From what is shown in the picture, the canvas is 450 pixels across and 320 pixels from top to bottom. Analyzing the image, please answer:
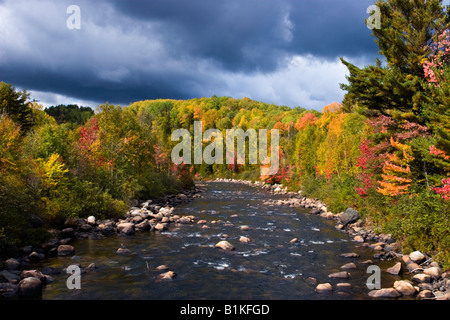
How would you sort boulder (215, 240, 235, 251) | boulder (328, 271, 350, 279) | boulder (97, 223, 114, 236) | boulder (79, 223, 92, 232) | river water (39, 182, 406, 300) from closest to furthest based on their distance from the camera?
river water (39, 182, 406, 300) → boulder (328, 271, 350, 279) → boulder (215, 240, 235, 251) → boulder (79, 223, 92, 232) → boulder (97, 223, 114, 236)

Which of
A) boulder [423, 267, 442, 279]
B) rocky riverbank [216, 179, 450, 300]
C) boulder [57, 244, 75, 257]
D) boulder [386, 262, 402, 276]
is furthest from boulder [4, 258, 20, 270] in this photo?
boulder [423, 267, 442, 279]

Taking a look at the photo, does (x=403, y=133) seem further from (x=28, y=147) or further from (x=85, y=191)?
(x=28, y=147)

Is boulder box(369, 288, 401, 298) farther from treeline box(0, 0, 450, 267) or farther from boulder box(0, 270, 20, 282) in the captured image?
boulder box(0, 270, 20, 282)

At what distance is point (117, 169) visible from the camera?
32938mm

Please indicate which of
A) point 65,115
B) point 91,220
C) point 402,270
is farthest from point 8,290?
point 65,115

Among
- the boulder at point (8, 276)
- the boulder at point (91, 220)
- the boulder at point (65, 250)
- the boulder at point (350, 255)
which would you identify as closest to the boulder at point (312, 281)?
the boulder at point (350, 255)

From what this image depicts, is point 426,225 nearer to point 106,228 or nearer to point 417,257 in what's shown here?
point 417,257

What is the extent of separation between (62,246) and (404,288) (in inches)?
636

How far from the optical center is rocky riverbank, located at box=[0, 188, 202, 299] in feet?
37.7

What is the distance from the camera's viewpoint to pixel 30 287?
1134 cm

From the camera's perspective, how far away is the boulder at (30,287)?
36.8 feet

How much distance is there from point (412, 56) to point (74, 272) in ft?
76.9

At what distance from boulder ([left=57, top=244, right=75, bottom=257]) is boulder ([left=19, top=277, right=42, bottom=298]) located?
4791mm
